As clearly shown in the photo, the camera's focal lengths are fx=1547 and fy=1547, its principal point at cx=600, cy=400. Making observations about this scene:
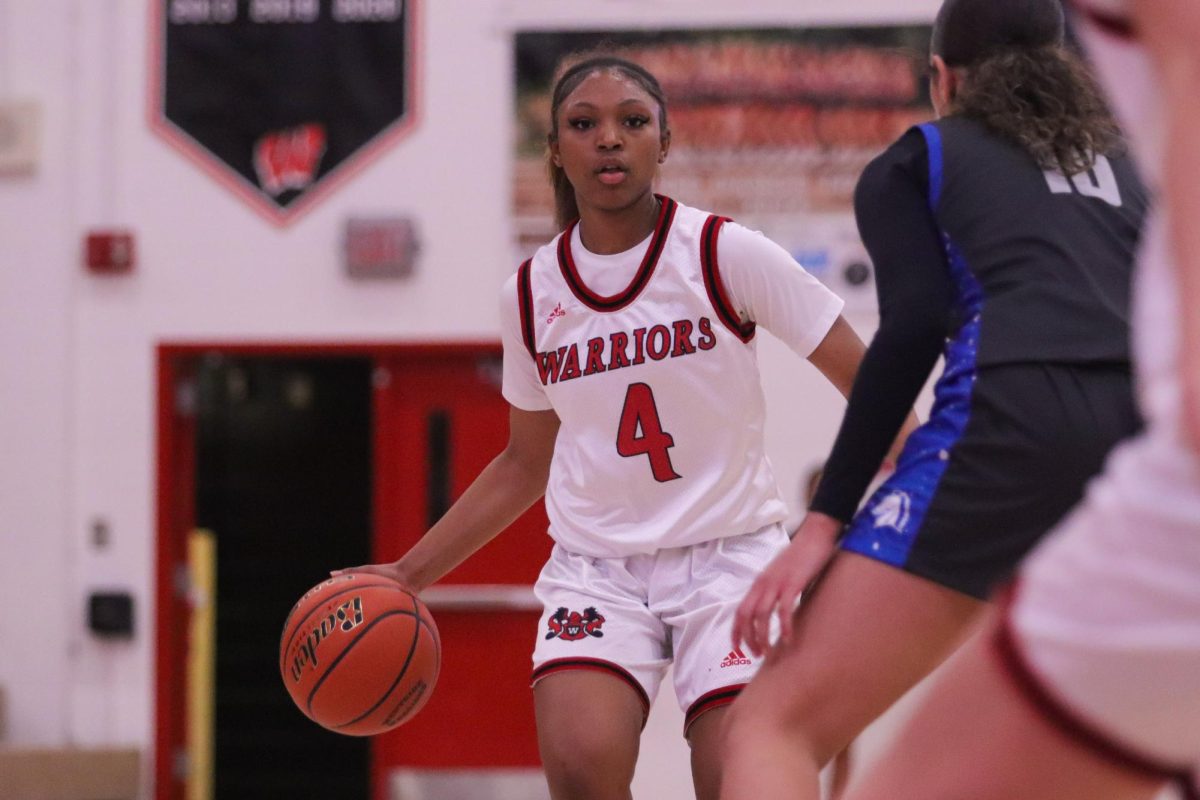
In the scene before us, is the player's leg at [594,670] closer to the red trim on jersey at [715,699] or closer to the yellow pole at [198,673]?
the red trim on jersey at [715,699]

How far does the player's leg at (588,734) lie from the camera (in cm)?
297

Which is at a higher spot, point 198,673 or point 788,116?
point 788,116

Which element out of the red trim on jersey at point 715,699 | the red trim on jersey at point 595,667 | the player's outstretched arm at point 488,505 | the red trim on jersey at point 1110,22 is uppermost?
the red trim on jersey at point 1110,22

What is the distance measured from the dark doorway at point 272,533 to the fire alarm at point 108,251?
1.41 m

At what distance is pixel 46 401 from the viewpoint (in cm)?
786

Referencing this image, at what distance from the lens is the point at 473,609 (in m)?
7.74

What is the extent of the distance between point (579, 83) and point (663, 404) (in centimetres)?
72

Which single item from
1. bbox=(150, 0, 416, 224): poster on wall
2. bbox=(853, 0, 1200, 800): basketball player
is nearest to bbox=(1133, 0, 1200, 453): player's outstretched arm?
bbox=(853, 0, 1200, 800): basketball player

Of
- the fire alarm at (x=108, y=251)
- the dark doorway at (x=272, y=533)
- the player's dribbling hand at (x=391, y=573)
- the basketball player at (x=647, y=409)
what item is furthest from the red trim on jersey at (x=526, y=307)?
the dark doorway at (x=272, y=533)

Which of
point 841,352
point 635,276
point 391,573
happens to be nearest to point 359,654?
point 391,573

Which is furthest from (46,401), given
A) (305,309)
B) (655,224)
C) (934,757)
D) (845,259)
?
(934,757)

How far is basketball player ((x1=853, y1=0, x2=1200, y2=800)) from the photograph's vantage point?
1318 millimetres

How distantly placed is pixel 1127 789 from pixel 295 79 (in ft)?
22.9

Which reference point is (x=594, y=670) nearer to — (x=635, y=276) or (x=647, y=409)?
(x=647, y=409)
